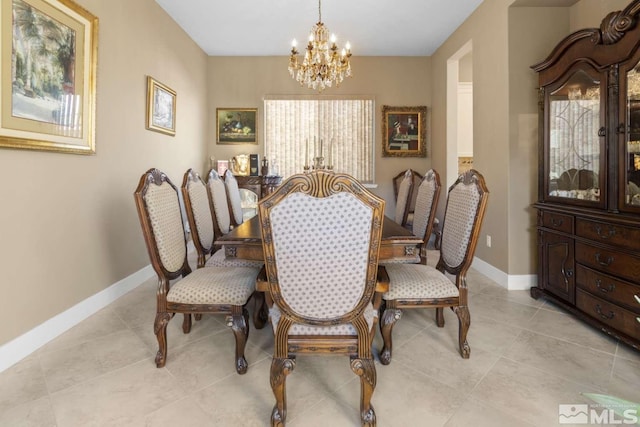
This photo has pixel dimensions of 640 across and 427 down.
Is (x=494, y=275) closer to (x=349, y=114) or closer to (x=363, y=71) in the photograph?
(x=349, y=114)

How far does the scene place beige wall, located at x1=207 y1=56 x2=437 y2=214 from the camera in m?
5.23

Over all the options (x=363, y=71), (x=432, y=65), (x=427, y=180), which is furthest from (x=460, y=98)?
(x=427, y=180)

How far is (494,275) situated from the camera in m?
3.46

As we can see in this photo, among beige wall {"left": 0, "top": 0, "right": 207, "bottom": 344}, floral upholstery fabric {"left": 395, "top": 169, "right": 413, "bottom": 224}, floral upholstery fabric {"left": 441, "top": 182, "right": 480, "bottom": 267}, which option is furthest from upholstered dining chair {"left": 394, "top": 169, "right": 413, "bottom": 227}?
beige wall {"left": 0, "top": 0, "right": 207, "bottom": 344}

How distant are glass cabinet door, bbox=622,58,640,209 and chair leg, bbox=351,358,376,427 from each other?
197 centimetres

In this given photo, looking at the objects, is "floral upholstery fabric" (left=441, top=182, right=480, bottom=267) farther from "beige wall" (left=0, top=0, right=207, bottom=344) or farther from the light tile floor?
"beige wall" (left=0, top=0, right=207, bottom=344)

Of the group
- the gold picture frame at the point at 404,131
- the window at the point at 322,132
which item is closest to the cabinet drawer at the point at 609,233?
the gold picture frame at the point at 404,131

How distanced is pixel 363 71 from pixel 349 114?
0.71m

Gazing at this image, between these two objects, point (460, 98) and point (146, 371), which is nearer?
point (146, 371)

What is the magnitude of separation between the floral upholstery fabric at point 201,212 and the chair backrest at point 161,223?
27cm

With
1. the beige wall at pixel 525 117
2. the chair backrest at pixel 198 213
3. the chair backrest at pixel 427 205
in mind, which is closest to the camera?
the chair backrest at pixel 198 213

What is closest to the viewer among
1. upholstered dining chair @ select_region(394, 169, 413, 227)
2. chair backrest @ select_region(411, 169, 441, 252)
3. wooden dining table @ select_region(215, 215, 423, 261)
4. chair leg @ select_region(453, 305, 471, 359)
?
wooden dining table @ select_region(215, 215, 423, 261)

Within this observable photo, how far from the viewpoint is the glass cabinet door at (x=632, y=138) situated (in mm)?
2049

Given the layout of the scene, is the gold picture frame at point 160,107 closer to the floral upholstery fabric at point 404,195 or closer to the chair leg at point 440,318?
the floral upholstery fabric at point 404,195
